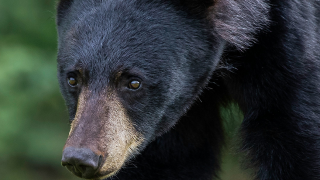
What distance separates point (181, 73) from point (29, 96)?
3.64 m

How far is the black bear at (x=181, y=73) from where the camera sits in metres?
3.04

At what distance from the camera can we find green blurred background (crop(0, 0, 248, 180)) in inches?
244

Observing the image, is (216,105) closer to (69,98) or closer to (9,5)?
(69,98)

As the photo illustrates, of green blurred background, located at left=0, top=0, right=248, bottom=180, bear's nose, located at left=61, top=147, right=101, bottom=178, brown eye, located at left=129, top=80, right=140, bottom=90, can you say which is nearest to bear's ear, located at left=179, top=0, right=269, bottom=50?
brown eye, located at left=129, top=80, right=140, bottom=90

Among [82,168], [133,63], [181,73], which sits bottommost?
[82,168]

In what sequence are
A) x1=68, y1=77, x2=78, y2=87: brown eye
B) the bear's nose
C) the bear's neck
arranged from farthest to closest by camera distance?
the bear's neck < x1=68, y1=77, x2=78, y2=87: brown eye < the bear's nose

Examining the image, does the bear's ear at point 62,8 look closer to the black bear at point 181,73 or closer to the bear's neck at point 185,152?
the black bear at point 181,73

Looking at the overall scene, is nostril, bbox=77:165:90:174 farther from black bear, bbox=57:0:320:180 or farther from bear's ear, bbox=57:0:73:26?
bear's ear, bbox=57:0:73:26

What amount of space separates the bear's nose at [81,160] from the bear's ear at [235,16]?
127cm

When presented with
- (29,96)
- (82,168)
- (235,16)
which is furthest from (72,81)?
(29,96)

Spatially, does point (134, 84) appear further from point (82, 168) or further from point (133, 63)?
point (82, 168)

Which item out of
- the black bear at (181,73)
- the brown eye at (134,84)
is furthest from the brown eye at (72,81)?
the brown eye at (134,84)

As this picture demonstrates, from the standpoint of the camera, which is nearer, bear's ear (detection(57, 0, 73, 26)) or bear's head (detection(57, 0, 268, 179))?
bear's head (detection(57, 0, 268, 179))

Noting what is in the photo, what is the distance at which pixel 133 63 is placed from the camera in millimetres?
3086
